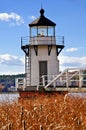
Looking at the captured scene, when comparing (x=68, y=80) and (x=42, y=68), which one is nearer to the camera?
(x=68, y=80)

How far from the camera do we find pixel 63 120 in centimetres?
830

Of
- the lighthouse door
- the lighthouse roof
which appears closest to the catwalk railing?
the lighthouse door

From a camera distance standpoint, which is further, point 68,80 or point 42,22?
point 42,22

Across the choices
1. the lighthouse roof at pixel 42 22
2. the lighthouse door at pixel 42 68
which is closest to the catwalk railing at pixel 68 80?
the lighthouse door at pixel 42 68

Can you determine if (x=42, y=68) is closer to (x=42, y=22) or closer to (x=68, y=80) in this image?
(x=42, y=22)

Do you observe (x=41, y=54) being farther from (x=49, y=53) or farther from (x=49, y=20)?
(x=49, y=20)

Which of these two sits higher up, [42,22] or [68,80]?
[42,22]

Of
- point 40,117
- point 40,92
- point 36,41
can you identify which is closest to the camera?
point 40,117

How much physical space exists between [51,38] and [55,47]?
684 mm

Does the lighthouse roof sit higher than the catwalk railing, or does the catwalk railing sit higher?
the lighthouse roof

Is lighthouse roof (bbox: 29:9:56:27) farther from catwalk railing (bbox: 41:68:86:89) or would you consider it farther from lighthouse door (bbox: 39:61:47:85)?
catwalk railing (bbox: 41:68:86:89)

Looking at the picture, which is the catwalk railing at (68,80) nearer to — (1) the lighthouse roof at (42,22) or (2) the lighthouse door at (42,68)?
(2) the lighthouse door at (42,68)

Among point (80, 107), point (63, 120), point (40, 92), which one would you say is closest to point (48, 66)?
point (40, 92)

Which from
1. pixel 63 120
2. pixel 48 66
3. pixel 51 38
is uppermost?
pixel 51 38
